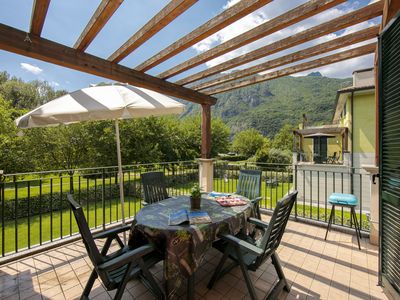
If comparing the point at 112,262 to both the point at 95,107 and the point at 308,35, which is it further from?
the point at 308,35

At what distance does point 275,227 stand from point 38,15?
10.2 ft

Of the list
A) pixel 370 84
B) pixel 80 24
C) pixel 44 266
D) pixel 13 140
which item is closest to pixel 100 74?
pixel 80 24

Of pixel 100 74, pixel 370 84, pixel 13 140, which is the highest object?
pixel 370 84

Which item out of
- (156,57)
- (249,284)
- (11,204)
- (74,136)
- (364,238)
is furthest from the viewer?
(74,136)

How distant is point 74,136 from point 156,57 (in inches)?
397

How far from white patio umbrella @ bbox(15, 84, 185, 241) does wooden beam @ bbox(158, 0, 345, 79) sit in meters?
1.06

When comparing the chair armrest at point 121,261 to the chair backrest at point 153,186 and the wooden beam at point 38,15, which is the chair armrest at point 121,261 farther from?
the wooden beam at point 38,15

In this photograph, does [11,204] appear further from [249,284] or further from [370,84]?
[370,84]

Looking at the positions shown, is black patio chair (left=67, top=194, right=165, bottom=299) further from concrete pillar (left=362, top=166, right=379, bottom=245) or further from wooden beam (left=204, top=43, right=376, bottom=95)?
wooden beam (left=204, top=43, right=376, bottom=95)

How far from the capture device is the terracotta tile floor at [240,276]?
2.08 m

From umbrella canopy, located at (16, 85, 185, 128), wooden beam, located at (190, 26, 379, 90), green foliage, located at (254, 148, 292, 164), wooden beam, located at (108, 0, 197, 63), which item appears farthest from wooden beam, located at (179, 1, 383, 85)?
green foliage, located at (254, 148, 292, 164)

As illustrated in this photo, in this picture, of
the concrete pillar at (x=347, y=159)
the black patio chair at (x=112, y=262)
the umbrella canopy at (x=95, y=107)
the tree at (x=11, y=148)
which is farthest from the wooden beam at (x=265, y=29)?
the concrete pillar at (x=347, y=159)

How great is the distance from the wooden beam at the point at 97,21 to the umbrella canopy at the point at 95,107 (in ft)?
1.94

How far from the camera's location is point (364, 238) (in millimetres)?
3250
